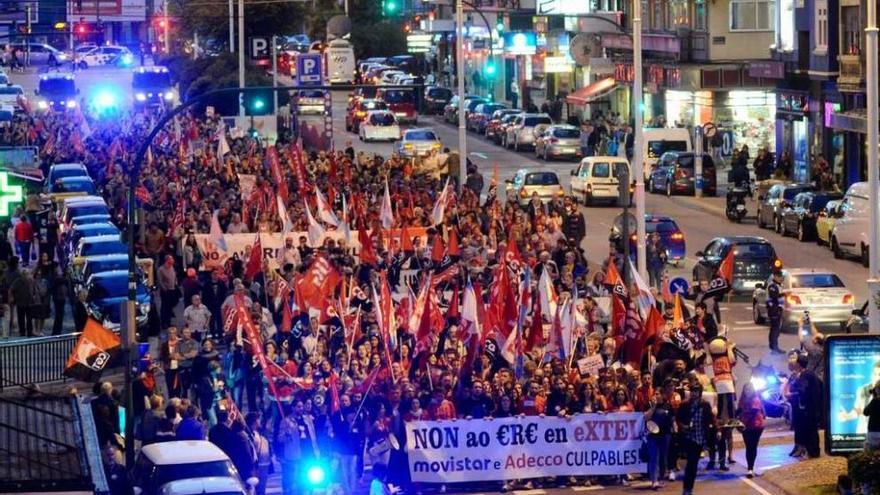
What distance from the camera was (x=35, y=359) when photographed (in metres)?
31.9

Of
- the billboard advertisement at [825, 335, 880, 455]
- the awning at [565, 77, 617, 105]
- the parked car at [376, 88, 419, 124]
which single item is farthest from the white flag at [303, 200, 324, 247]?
the parked car at [376, 88, 419, 124]

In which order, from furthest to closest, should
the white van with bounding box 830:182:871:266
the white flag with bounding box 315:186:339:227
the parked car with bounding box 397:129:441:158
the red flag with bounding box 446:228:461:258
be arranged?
1. the parked car with bounding box 397:129:441:158
2. the white van with bounding box 830:182:871:266
3. the white flag with bounding box 315:186:339:227
4. the red flag with bounding box 446:228:461:258

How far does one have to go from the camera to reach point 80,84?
101 m

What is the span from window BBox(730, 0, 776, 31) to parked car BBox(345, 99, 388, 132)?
18.9 meters

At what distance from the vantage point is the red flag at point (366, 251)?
36.6m

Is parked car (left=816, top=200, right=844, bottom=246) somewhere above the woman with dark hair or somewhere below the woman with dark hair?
above

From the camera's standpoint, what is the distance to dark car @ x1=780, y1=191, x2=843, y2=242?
50344 millimetres

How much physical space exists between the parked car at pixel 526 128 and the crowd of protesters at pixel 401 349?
124ft

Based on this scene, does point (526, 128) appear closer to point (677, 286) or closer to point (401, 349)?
point (677, 286)

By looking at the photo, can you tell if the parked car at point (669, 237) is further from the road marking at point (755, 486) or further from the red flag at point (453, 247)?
the road marking at point (755, 486)

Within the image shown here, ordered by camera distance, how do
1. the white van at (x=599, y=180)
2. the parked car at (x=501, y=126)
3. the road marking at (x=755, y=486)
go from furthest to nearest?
the parked car at (x=501, y=126) → the white van at (x=599, y=180) → the road marking at (x=755, y=486)

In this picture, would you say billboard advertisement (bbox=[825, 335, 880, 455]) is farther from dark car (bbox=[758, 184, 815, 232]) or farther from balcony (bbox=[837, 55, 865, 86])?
balcony (bbox=[837, 55, 865, 86])

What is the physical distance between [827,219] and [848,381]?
25.0 metres

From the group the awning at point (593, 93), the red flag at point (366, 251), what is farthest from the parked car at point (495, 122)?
the red flag at point (366, 251)
